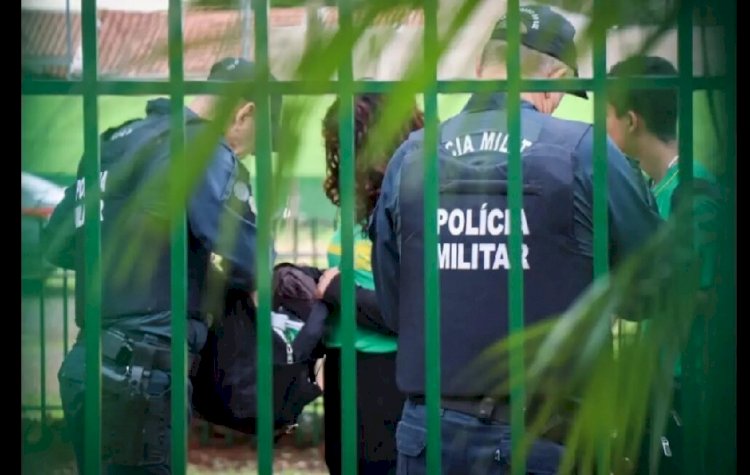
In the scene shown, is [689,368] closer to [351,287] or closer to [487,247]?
[487,247]

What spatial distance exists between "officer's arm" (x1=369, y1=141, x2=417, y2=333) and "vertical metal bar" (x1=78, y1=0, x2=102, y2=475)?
0.62 metres

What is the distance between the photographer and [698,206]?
1821mm

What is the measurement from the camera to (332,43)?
0.77 metres

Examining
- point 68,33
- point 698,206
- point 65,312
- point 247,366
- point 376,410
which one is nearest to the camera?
point 68,33

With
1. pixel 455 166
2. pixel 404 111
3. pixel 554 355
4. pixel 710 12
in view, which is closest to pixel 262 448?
pixel 455 166

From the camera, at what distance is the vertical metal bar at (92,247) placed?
231 cm

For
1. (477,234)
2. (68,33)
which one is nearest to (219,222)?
(477,234)

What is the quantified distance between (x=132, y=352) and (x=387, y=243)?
1.94 ft

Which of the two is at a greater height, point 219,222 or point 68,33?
point 68,33

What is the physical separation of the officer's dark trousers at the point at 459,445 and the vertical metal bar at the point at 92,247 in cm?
63

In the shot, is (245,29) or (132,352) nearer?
(245,29)

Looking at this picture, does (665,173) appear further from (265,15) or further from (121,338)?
(265,15)

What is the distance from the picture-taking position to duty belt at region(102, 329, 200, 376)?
2754 millimetres

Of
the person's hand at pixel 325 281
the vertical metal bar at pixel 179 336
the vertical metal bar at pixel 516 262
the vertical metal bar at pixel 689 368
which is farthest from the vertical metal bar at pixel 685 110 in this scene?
the person's hand at pixel 325 281
